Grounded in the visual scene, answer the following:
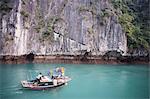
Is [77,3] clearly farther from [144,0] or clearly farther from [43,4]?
[144,0]

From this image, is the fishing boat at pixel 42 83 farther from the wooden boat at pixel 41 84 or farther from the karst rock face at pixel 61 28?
the karst rock face at pixel 61 28

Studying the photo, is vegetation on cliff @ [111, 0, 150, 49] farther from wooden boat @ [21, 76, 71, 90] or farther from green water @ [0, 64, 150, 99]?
wooden boat @ [21, 76, 71, 90]

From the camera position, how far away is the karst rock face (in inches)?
1034

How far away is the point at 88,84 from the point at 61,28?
10.3 m

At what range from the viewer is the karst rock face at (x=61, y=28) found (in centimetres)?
2627

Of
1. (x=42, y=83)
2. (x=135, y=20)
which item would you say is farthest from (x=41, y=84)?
(x=135, y=20)

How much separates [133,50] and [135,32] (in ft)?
5.70

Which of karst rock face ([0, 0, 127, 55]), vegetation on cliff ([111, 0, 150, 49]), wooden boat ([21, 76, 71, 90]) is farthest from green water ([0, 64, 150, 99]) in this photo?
vegetation on cliff ([111, 0, 150, 49])

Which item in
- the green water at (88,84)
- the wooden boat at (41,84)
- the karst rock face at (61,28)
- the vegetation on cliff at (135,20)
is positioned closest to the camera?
the green water at (88,84)

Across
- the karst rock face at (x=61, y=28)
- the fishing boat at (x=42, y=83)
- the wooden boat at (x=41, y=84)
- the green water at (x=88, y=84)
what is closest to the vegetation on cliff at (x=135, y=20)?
the karst rock face at (x=61, y=28)

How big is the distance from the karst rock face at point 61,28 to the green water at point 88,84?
3.53 meters

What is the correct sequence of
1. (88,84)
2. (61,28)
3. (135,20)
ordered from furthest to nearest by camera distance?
(135,20) → (61,28) → (88,84)

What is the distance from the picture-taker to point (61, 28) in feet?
92.2

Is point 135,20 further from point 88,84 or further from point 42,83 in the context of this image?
point 42,83
